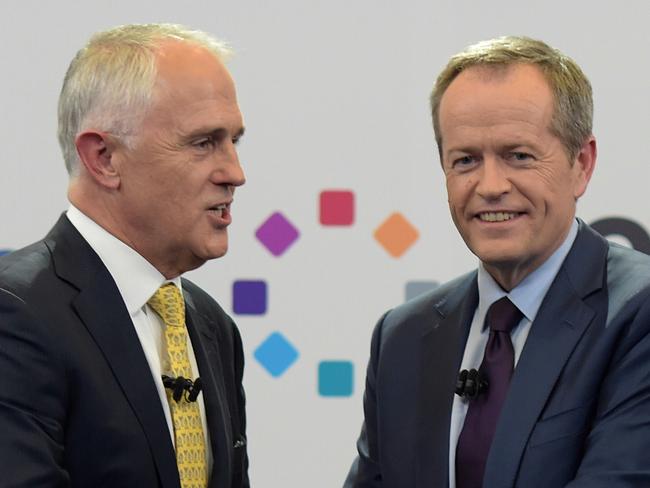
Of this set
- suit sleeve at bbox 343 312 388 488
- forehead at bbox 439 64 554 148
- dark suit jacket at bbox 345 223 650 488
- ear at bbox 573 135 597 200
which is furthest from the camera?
suit sleeve at bbox 343 312 388 488

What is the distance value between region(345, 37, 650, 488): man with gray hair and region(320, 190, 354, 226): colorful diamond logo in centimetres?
117

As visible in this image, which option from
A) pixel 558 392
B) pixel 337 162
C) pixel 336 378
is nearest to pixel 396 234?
pixel 337 162

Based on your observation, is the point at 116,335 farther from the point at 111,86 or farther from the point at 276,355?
the point at 276,355

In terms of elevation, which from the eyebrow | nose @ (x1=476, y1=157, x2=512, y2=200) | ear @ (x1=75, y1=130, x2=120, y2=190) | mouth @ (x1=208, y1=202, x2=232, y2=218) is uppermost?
the eyebrow

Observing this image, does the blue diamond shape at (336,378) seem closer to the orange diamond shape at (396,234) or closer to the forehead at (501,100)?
the orange diamond shape at (396,234)

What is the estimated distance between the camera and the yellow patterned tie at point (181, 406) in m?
2.84

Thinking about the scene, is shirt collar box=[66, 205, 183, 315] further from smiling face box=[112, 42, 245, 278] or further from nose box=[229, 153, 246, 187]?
nose box=[229, 153, 246, 187]

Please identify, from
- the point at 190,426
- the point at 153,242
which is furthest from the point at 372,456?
the point at 153,242

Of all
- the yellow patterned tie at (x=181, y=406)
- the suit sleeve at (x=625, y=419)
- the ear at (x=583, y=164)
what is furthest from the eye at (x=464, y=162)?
the yellow patterned tie at (x=181, y=406)

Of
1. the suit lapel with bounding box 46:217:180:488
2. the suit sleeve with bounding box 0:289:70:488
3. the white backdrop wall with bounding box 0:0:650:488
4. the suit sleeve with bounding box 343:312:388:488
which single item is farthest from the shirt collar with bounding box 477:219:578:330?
the white backdrop wall with bounding box 0:0:650:488

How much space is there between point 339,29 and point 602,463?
6.98 feet

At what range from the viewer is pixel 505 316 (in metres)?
3.06

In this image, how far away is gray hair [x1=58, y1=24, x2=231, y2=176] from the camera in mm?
2895

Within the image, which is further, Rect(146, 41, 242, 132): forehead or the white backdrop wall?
the white backdrop wall
